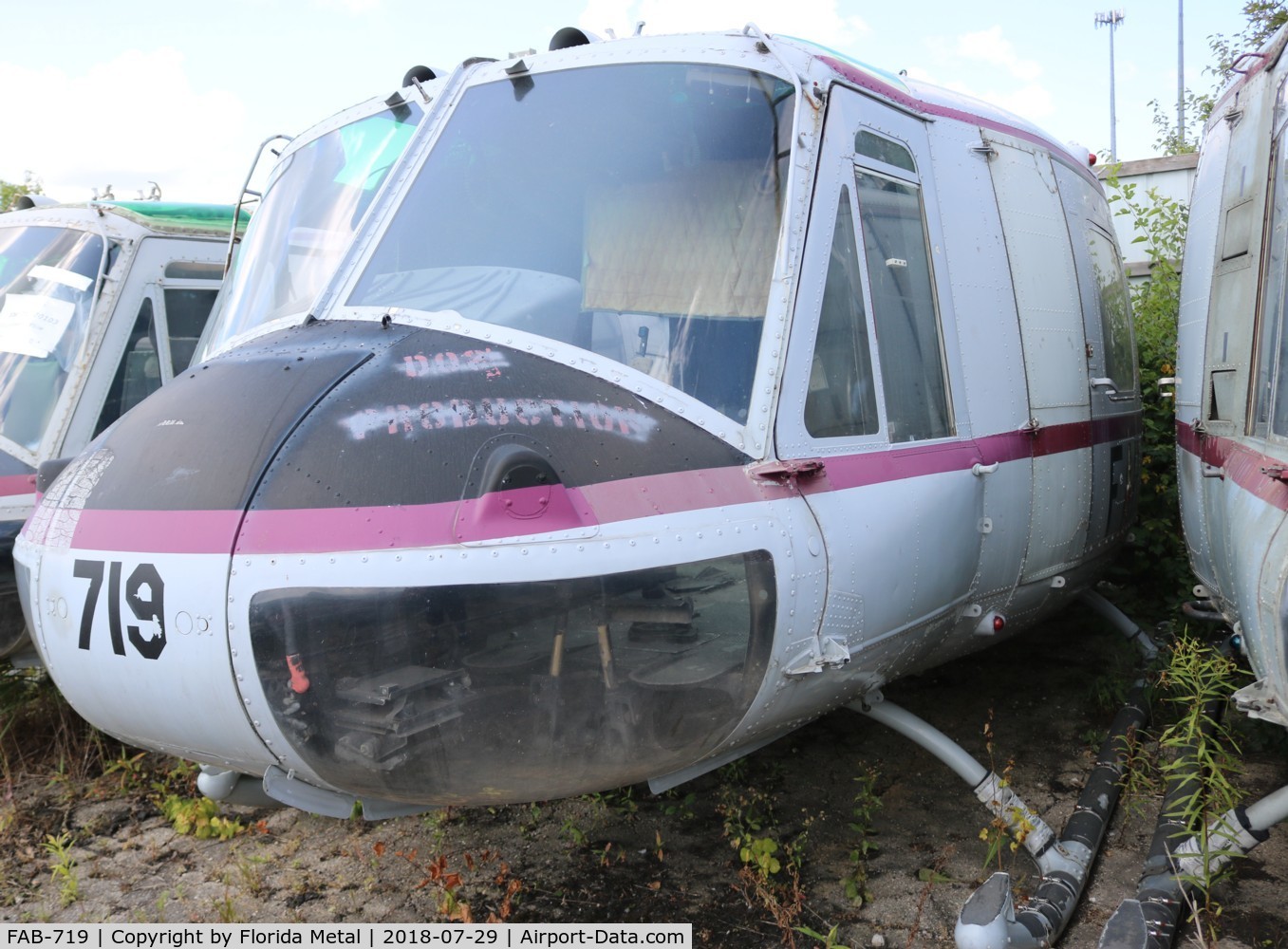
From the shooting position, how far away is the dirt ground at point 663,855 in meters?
3.55

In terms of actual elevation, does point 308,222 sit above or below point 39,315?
above

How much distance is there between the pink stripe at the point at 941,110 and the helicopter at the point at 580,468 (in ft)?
0.11

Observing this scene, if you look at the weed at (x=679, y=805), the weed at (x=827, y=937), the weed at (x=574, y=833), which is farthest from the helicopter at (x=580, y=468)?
the weed at (x=574, y=833)

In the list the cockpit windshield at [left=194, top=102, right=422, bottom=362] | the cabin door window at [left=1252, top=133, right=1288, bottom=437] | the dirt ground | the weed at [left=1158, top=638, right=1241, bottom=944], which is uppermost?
the cockpit windshield at [left=194, top=102, right=422, bottom=362]

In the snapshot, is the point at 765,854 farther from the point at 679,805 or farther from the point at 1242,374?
the point at 1242,374

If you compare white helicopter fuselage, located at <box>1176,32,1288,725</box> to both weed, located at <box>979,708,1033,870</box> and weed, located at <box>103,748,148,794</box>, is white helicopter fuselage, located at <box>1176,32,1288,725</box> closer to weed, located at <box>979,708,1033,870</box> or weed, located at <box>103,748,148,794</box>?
weed, located at <box>979,708,1033,870</box>

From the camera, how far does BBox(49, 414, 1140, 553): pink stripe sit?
2.44m

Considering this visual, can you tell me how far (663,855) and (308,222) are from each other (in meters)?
2.57

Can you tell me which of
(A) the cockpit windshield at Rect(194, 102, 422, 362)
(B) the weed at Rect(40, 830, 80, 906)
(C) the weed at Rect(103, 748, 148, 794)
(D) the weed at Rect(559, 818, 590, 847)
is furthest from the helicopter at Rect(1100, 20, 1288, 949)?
(C) the weed at Rect(103, 748, 148, 794)

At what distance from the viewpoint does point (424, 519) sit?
2.47 meters

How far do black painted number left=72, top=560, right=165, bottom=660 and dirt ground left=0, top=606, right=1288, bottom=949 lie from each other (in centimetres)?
142

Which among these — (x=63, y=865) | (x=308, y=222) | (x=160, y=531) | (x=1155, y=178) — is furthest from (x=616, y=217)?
(x=1155, y=178)

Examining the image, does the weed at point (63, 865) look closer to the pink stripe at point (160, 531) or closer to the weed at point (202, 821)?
the weed at point (202, 821)

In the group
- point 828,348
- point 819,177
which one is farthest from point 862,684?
point 819,177
